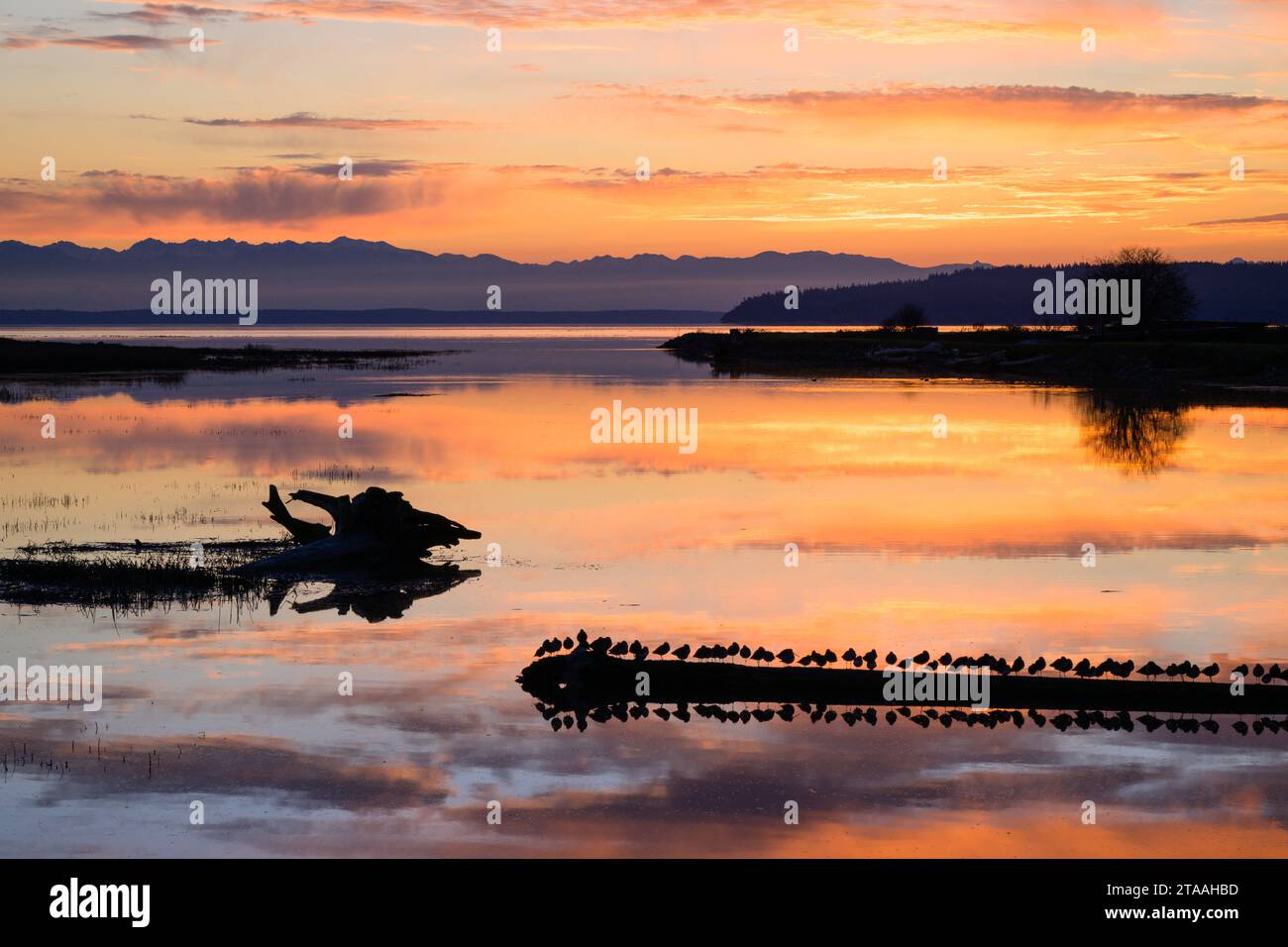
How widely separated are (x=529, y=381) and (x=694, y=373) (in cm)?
1861

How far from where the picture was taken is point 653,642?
1992 cm

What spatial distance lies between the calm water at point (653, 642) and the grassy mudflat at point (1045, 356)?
160 feet

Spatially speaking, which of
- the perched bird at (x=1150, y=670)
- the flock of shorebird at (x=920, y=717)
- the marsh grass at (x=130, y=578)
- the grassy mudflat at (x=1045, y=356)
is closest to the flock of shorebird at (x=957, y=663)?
the perched bird at (x=1150, y=670)

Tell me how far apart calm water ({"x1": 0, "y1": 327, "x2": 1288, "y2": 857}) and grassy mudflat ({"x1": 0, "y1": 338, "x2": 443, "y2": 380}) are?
190ft

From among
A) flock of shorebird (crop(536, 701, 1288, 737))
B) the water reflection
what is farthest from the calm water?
the water reflection

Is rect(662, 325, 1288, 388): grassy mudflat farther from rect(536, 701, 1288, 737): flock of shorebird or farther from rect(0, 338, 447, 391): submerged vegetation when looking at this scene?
rect(536, 701, 1288, 737): flock of shorebird

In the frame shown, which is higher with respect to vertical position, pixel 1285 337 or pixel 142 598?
pixel 1285 337

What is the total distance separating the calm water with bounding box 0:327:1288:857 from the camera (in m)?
13.3

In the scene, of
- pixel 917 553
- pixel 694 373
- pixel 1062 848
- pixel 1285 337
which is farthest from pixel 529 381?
pixel 1062 848

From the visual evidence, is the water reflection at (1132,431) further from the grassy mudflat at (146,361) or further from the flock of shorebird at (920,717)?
the grassy mudflat at (146,361)

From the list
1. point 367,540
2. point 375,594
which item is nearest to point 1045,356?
point 367,540
